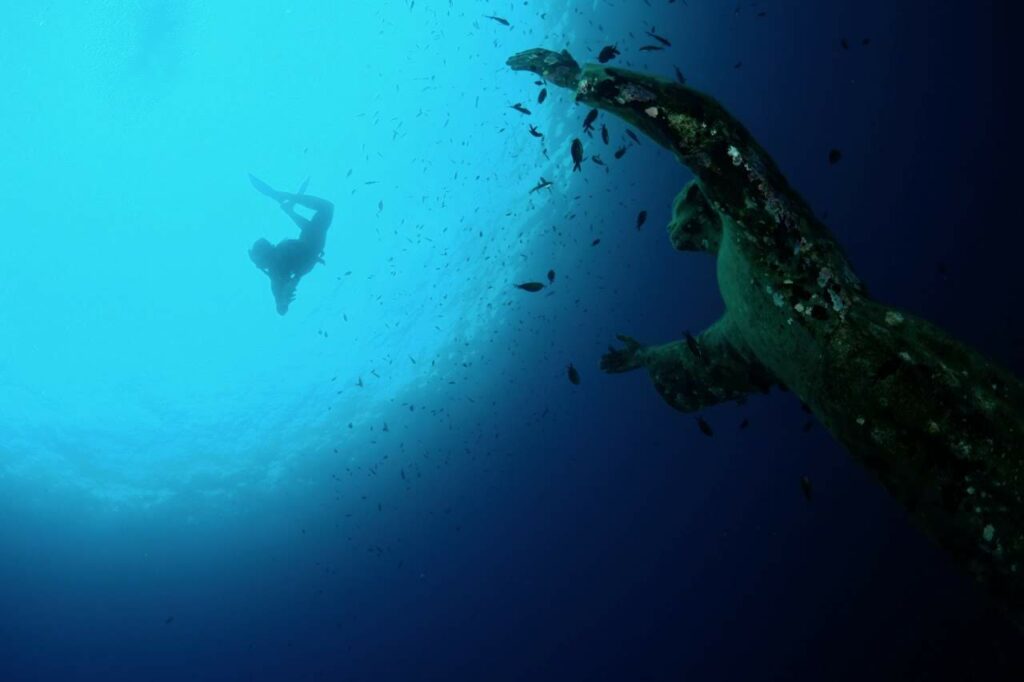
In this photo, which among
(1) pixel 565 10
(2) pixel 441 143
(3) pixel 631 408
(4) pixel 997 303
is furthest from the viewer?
(3) pixel 631 408

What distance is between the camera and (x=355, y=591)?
3534 cm

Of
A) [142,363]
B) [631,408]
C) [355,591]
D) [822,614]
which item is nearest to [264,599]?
[355,591]

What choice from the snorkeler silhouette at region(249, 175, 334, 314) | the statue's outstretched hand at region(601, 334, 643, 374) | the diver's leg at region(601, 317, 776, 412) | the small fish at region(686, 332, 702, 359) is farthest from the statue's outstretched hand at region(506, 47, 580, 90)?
the snorkeler silhouette at region(249, 175, 334, 314)

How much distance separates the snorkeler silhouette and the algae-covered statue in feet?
29.7

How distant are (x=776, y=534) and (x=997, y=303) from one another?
15.4m

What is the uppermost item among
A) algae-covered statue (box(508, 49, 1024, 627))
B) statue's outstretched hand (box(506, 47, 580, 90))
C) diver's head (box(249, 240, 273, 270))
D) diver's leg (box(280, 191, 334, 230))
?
diver's leg (box(280, 191, 334, 230))

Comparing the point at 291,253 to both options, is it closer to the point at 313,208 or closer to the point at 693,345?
the point at 313,208

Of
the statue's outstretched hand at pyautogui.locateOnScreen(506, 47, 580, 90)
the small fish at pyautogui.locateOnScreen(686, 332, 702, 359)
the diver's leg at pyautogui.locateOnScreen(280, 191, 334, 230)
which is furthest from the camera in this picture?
the diver's leg at pyautogui.locateOnScreen(280, 191, 334, 230)

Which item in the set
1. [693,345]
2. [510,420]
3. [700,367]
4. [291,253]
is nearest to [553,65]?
[693,345]

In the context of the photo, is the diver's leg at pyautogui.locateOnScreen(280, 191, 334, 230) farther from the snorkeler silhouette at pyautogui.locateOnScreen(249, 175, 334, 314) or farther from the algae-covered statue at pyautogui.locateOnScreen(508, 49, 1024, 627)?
the algae-covered statue at pyautogui.locateOnScreen(508, 49, 1024, 627)

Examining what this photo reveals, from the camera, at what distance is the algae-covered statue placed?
371 centimetres

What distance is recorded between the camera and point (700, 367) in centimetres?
685

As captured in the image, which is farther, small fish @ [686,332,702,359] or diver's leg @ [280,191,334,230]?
diver's leg @ [280,191,334,230]

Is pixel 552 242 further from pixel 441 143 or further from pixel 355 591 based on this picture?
pixel 355 591
